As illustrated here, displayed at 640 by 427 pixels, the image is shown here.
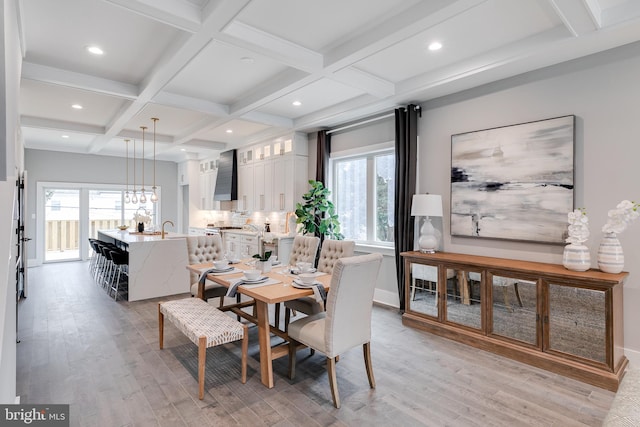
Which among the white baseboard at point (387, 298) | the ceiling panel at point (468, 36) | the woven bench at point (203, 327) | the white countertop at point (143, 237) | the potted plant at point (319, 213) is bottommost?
the white baseboard at point (387, 298)

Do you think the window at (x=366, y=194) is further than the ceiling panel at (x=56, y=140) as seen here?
No

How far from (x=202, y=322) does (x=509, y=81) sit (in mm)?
3852

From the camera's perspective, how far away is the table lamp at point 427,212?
3939mm

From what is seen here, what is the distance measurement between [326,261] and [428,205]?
1350 millimetres

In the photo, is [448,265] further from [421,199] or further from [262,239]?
[262,239]

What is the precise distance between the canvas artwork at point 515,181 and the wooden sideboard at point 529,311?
1.24ft

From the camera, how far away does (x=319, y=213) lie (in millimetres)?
5668

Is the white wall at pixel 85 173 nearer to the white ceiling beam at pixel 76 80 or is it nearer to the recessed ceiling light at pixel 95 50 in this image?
the white ceiling beam at pixel 76 80

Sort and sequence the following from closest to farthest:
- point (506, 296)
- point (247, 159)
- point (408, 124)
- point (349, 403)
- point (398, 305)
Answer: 1. point (349, 403)
2. point (506, 296)
3. point (408, 124)
4. point (398, 305)
5. point (247, 159)

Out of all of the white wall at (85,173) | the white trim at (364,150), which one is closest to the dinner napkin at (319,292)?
the white trim at (364,150)

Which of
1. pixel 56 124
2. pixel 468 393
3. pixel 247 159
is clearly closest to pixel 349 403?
pixel 468 393

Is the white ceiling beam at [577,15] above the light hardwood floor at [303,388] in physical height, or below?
above

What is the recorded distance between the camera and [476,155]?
3840 mm

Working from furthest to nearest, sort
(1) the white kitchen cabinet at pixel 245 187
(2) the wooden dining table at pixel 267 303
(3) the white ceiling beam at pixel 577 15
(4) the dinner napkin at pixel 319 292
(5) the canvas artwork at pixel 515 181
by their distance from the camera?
(1) the white kitchen cabinet at pixel 245 187, (5) the canvas artwork at pixel 515 181, (4) the dinner napkin at pixel 319 292, (2) the wooden dining table at pixel 267 303, (3) the white ceiling beam at pixel 577 15
